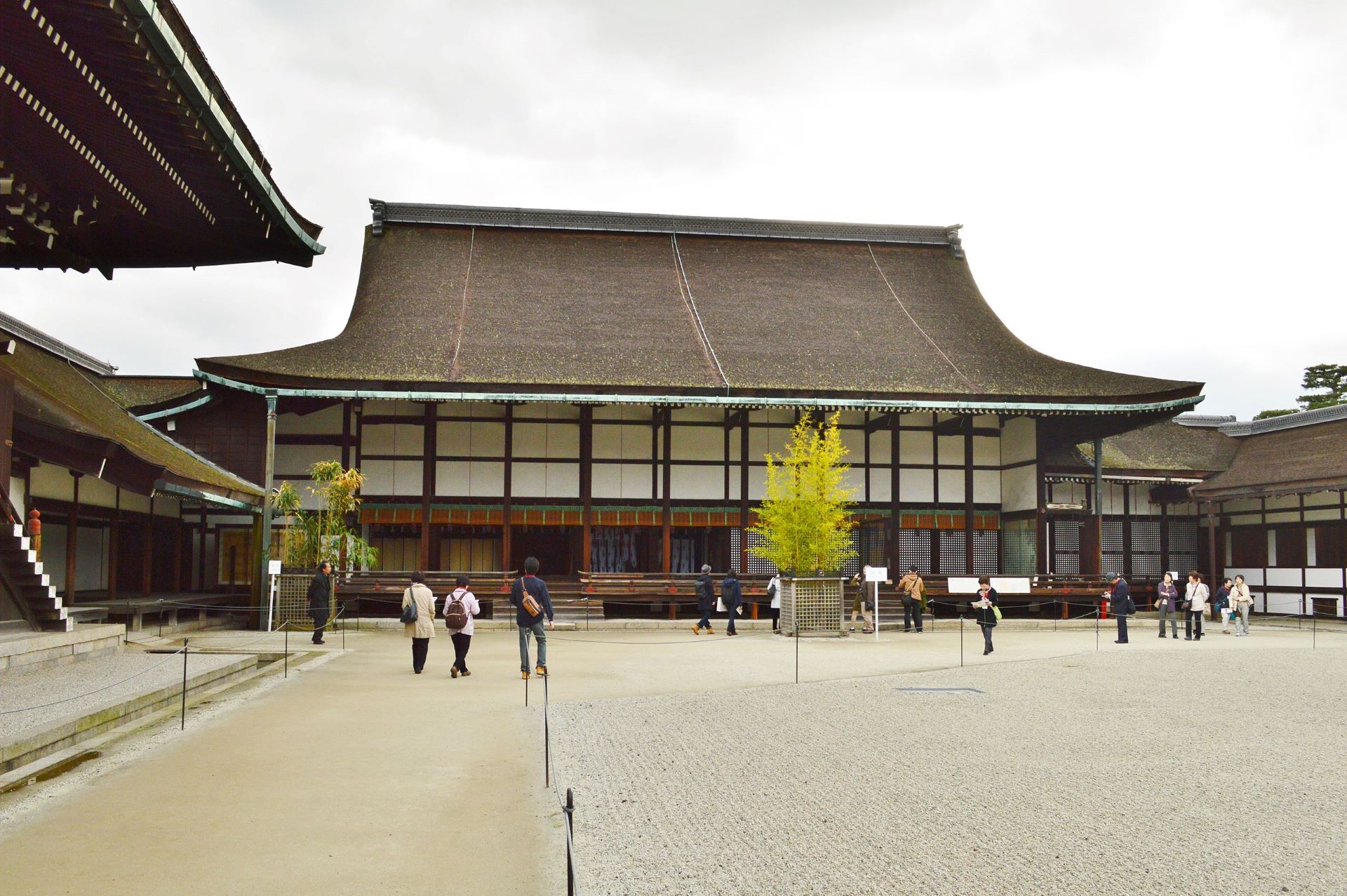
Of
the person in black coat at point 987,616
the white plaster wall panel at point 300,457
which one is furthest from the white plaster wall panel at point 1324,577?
the white plaster wall panel at point 300,457

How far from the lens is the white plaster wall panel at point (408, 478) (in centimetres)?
2745

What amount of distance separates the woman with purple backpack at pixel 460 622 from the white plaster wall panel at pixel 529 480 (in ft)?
43.9

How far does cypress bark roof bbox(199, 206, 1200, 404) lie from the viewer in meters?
27.1

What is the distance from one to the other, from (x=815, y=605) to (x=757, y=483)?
6460mm

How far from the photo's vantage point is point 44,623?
14.9 metres

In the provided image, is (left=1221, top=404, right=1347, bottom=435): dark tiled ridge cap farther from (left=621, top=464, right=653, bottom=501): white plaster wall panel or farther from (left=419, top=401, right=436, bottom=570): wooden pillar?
(left=419, top=401, right=436, bottom=570): wooden pillar

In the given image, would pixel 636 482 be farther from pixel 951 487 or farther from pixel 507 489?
pixel 951 487

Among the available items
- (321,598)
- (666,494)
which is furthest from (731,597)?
(321,598)

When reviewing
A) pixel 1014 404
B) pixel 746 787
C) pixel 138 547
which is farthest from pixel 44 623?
pixel 1014 404

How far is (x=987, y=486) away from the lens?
99.2ft

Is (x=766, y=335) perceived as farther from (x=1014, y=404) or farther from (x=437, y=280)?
(x=437, y=280)

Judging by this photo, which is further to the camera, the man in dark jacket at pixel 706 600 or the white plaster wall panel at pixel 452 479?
the white plaster wall panel at pixel 452 479

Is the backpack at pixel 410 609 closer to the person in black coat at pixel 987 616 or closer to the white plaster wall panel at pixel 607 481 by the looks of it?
the person in black coat at pixel 987 616

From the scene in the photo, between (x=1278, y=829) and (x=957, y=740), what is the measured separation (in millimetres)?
3277
